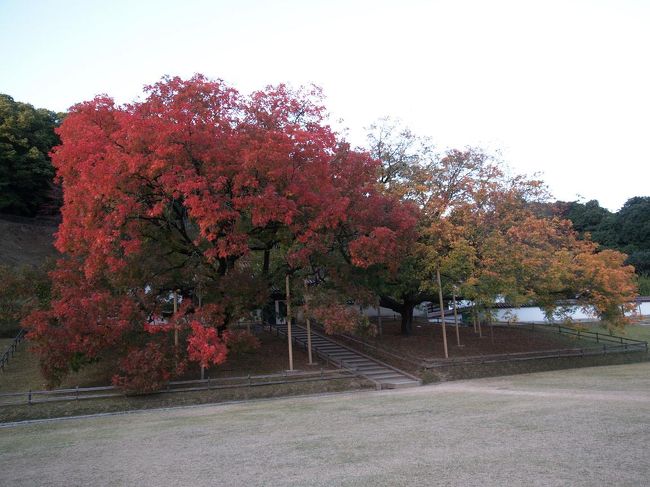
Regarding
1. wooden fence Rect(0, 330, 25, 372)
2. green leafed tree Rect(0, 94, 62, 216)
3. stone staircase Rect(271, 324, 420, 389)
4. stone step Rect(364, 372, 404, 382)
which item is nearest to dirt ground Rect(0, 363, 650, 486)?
stone staircase Rect(271, 324, 420, 389)

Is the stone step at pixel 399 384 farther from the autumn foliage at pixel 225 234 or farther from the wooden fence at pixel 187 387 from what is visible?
the autumn foliage at pixel 225 234

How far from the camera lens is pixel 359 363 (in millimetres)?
23781

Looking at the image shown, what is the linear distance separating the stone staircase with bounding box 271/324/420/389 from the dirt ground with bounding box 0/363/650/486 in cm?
648

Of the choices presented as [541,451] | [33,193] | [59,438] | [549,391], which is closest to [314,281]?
[549,391]

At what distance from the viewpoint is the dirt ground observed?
6.80 m

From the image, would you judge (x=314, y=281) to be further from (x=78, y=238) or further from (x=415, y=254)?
(x=78, y=238)

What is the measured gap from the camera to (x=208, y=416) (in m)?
14.2

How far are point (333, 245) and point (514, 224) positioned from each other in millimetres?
9228

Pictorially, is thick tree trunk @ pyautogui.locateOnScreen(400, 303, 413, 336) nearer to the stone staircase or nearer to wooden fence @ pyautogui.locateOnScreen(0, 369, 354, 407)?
the stone staircase

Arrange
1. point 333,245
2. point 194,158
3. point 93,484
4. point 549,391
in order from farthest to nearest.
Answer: point 333,245 → point 194,158 → point 549,391 → point 93,484

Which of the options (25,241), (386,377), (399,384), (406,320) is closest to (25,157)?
(25,241)

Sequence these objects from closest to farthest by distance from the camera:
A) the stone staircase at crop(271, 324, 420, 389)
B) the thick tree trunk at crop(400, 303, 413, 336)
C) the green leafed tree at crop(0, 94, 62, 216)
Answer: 1. the stone staircase at crop(271, 324, 420, 389)
2. the thick tree trunk at crop(400, 303, 413, 336)
3. the green leafed tree at crop(0, 94, 62, 216)

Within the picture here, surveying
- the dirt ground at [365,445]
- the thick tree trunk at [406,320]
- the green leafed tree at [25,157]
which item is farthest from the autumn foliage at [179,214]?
the green leafed tree at [25,157]

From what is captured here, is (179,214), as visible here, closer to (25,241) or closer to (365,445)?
(365,445)
